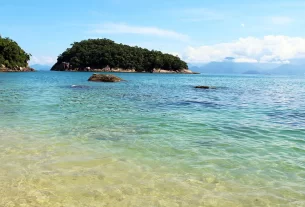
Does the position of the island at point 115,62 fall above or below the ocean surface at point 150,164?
above

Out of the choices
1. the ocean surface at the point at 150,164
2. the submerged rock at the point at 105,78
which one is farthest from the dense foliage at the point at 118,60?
the ocean surface at the point at 150,164

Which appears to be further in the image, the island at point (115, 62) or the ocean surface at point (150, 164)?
the island at point (115, 62)

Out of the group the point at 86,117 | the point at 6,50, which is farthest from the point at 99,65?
the point at 86,117

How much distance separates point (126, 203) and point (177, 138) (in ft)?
18.5

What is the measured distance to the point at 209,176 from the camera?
24.0ft

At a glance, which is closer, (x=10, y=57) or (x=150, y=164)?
(x=150, y=164)

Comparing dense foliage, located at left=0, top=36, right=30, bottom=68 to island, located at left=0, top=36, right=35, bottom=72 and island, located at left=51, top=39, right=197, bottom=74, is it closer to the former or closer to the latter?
island, located at left=0, top=36, right=35, bottom=72

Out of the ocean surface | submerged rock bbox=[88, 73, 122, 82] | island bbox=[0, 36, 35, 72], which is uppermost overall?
island bbox=[0, 36, 35, 72]

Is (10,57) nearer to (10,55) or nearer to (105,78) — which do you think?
(10,55)

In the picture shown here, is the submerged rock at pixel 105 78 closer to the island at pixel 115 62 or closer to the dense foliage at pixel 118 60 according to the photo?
the island at pixel 115 62

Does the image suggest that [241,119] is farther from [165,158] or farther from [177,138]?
[165,158]

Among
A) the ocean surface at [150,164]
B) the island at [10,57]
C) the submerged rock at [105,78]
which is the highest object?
the island at [10,57]

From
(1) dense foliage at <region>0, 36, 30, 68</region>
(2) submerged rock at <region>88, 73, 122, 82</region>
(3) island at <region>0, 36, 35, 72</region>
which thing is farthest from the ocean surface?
(1) dense foliage at <region>0, 36, 30, 68</region>

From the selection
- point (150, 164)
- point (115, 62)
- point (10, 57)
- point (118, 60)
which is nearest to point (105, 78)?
point (150, 164)
